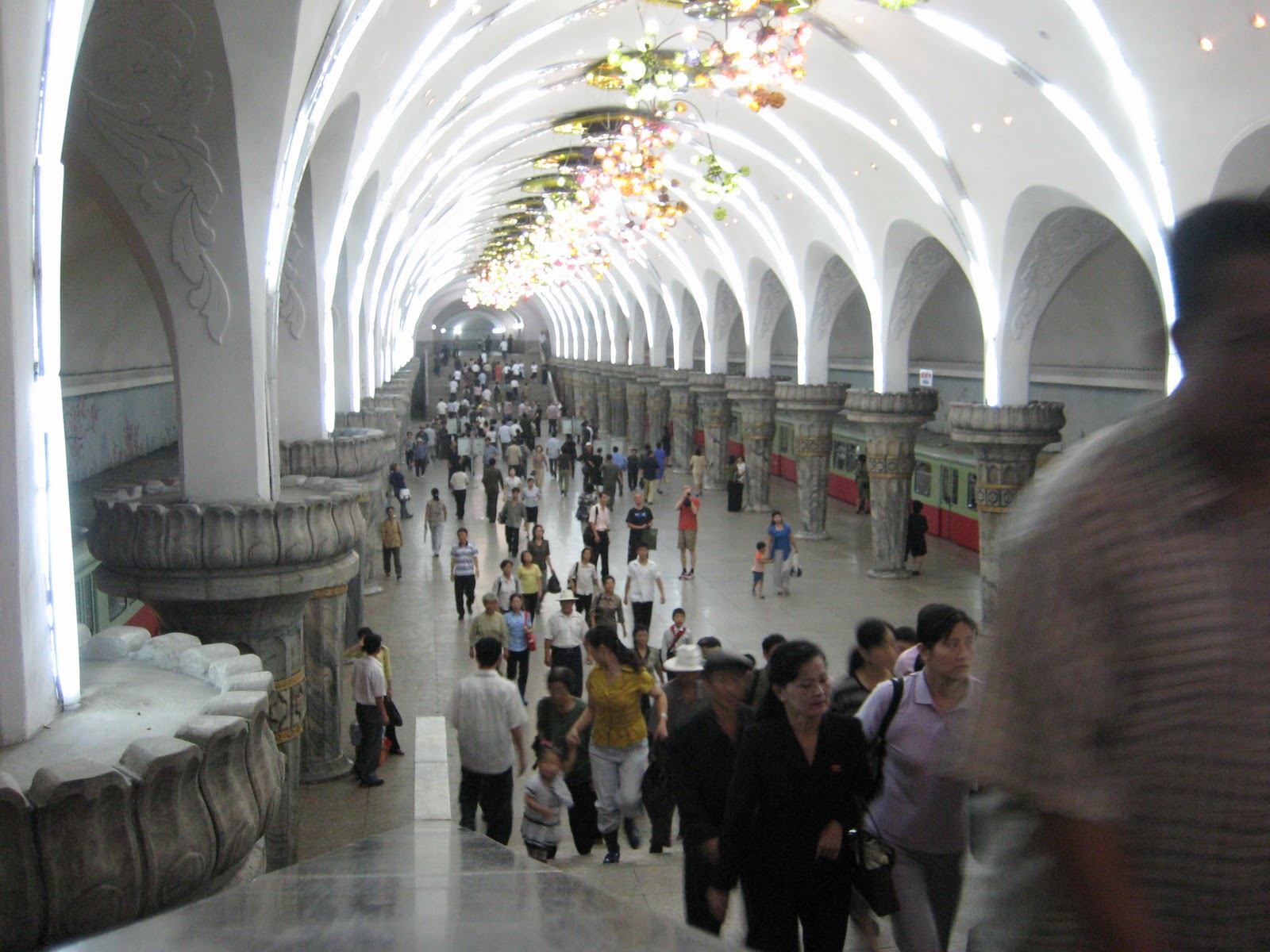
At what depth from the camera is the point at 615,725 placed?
6.30 m

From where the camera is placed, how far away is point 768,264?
2727 centimetres

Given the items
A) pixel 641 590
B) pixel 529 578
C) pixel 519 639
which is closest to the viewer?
pixel 519 639

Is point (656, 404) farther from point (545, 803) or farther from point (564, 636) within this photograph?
point (545, 803)

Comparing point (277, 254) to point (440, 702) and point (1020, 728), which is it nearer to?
point (440, 702)

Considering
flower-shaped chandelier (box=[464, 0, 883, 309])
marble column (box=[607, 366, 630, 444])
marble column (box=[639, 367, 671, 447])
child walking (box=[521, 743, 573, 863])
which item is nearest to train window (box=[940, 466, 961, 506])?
flower-shaped chandelier (box=[464, 0, 883, 309])

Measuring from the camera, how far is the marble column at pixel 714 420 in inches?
1220

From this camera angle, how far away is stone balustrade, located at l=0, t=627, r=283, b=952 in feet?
8.97

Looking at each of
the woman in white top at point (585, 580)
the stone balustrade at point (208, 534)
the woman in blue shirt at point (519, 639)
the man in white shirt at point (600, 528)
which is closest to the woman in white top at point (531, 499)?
the man in white shirt at point (600, 528)

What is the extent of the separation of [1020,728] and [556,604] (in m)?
15.1

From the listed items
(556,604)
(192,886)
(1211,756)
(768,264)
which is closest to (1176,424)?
(1211,756)

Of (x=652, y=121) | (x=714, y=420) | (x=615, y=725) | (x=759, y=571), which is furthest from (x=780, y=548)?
(x=714, y=420)

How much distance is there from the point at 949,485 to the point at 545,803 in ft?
59.8

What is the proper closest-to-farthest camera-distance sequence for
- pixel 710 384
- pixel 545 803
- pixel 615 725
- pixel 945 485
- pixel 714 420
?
pixel 545 803, pixel 615 725, pixel 945 485, pixel 710 384, pixel 714 420

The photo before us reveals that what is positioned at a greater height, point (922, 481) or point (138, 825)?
point (138, 825)
